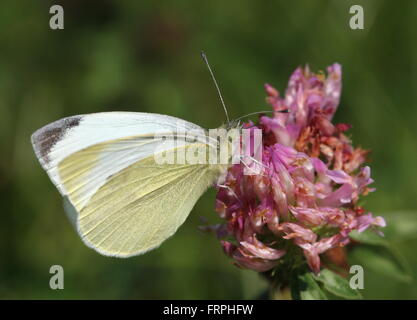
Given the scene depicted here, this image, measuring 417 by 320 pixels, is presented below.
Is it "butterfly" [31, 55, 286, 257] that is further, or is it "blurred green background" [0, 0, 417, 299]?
"blurred green background" [0, 0, 417, 299]

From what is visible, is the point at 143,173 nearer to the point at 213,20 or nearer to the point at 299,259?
the point at 299,259

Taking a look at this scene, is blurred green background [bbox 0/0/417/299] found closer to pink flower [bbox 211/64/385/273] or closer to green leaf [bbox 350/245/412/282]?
green leaf [bbox 350/245/412/282]

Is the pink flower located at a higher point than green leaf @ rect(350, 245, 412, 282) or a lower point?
higher

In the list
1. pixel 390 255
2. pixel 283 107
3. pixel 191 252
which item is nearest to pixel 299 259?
pixel 390 255

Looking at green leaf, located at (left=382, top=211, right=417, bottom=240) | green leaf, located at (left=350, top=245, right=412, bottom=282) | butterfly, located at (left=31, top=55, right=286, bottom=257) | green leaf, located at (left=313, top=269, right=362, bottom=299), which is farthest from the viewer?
green leaf, located at (left=382, top=211, right=417, bottom=240)

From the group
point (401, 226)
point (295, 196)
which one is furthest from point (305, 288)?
point (401, 226)

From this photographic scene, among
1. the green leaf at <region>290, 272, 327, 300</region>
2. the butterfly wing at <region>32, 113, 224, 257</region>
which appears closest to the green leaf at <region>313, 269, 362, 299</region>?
the green leaf at <region>290, 272, 327, 300</region>

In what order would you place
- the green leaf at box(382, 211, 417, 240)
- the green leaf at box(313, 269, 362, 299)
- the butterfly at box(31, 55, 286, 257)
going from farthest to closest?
the green leaf at box(382, 211, 417, 240) → the butterfly at box(31, 55, 286, 257) → the green leaf at box(313, 269, 362, 299)

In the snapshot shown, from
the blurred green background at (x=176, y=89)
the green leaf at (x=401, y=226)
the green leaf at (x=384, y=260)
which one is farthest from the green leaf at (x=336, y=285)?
the blurred green background at (x=176, y=89)
